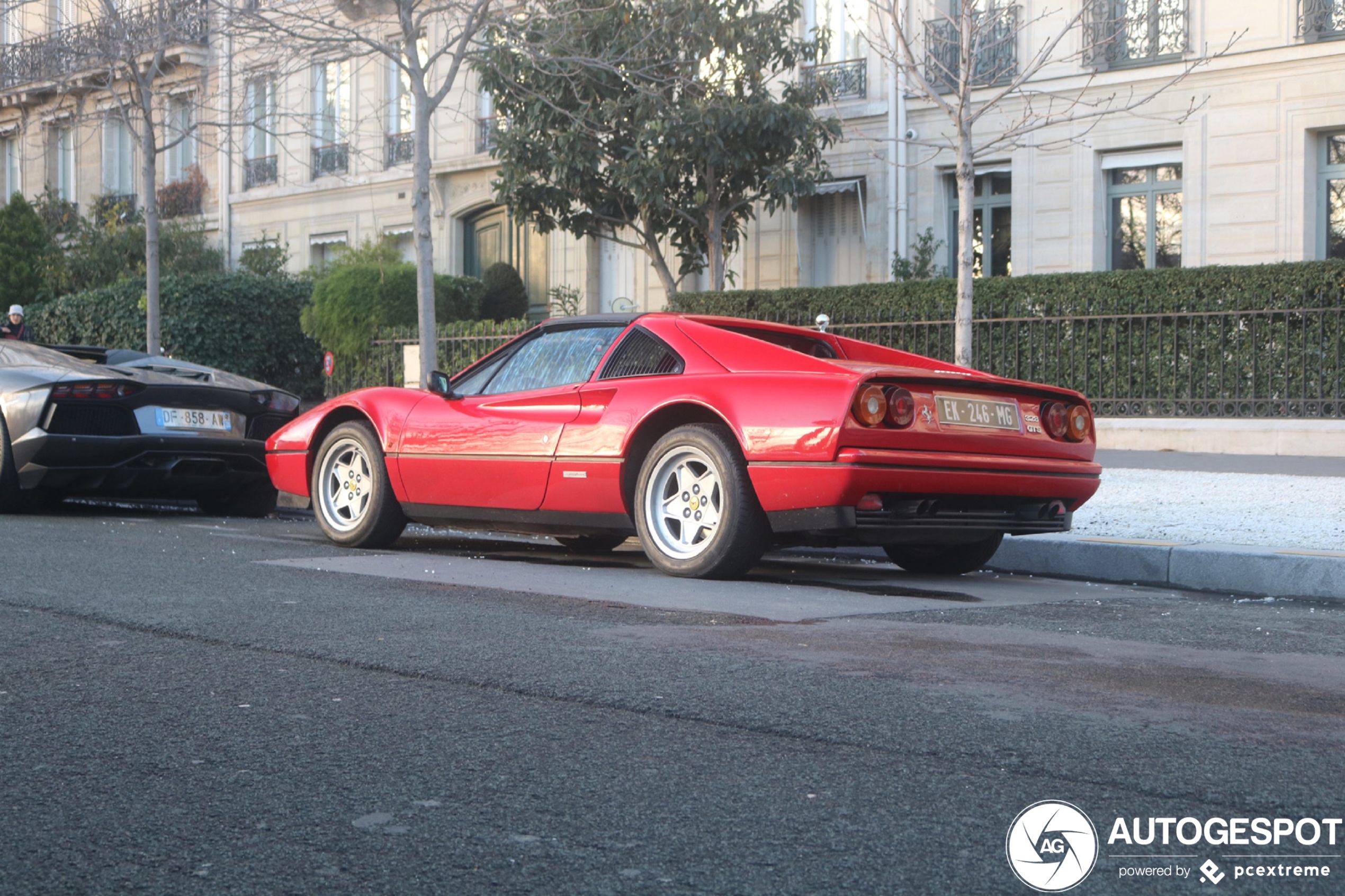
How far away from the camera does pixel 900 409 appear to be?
20.1ft

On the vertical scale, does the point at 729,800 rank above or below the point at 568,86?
below

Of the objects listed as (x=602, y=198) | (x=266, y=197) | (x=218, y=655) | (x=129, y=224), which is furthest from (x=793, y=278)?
(x=218, y=655)

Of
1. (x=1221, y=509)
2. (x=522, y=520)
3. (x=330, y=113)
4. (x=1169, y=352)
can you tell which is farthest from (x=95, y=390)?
(x=330, y=113)

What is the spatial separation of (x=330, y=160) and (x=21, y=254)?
5872 mm

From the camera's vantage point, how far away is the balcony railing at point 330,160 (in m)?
27.9

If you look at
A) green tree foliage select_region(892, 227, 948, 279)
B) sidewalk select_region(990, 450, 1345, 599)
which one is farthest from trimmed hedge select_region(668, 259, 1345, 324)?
sidewalk select_region(990, 450, 1345, 599)

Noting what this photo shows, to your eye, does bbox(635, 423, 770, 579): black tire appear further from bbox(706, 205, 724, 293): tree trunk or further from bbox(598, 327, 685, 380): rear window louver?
bbox(706, 205, 724, 293): tree trunk

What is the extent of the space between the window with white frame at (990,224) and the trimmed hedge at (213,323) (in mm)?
10862

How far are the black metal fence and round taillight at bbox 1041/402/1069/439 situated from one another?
8.26 metres

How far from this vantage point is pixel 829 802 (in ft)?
9.26

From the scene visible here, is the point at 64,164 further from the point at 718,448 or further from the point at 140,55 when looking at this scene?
the point at 718,448

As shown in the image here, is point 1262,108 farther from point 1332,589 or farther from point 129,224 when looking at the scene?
point 129,224

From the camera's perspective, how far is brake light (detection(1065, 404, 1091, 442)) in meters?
6.86

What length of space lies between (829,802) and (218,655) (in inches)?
88.4
